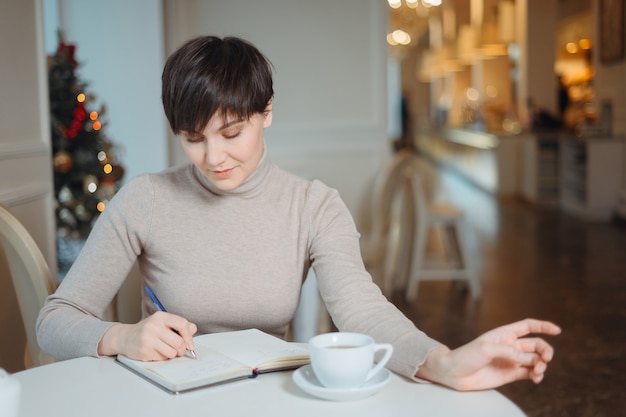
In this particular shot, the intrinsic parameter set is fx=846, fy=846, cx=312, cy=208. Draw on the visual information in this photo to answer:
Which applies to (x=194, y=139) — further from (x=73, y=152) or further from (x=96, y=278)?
(x=73, y=152)

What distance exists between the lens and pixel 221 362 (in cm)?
127

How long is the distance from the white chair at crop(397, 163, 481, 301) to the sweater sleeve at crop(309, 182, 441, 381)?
3.48 m

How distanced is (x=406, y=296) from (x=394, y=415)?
14.0 ft

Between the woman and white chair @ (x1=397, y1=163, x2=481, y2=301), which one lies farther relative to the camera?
white chair @ (x1=397, y1=163, x2=481, y2=301)

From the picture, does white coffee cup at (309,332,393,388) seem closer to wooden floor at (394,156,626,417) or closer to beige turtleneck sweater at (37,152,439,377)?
beige turtleneck sweater at (37,152,439,377)

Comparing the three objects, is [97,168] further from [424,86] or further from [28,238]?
[424,86]

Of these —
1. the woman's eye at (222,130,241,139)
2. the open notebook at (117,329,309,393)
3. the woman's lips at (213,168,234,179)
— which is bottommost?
the open notebook at (117,329,309,393)

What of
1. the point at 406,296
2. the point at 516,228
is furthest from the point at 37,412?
the point at 516,228

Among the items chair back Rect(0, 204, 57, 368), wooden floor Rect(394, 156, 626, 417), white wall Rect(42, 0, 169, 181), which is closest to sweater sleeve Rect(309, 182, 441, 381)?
chair back Rect(0, 204, 57, 368)

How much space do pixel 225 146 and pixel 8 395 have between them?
75 centimetres

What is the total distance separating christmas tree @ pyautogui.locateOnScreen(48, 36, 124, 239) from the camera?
4.05m

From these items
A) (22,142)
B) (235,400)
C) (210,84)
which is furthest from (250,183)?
(22,142)

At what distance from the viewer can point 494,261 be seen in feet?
21.2

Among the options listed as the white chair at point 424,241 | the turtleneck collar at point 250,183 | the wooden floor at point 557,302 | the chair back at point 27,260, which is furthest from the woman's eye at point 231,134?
the white chair at point 424,241
